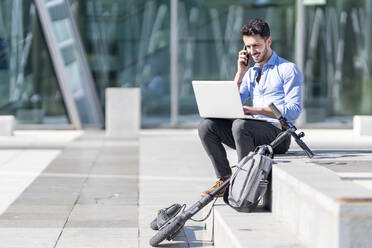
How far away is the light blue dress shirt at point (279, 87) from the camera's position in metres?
6.10

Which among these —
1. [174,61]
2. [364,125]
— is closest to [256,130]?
[364,125]

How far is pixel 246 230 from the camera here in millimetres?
4848

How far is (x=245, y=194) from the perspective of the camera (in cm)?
526

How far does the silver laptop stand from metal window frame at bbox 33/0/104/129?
1310cm

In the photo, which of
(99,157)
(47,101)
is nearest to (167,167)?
(99,157)

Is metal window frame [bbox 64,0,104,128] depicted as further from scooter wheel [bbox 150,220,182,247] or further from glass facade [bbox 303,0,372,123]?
scooter wheel [bbox 150,220,182,247]

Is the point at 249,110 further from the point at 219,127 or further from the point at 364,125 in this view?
the point at 364,125

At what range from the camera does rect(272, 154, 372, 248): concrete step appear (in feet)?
12.3

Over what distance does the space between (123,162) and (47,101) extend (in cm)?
838

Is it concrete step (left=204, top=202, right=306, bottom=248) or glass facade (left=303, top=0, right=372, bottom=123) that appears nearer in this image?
concrete step (left=204, top=202, right=306, bottom=248)

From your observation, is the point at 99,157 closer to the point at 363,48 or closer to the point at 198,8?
the point at 198,8

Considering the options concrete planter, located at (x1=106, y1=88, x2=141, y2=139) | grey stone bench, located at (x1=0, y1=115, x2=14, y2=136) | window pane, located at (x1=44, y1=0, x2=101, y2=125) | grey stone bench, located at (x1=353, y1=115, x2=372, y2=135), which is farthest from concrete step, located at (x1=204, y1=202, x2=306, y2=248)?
window pane, located at (x1=44, y1=0, x2=101, y2=125)

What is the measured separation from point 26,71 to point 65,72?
1102mm

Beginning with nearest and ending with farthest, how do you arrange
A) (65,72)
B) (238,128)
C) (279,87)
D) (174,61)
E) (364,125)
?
(238,128) → (279,87) → (364,125) → (65,72) → (174,61)
